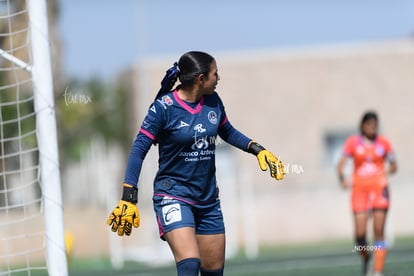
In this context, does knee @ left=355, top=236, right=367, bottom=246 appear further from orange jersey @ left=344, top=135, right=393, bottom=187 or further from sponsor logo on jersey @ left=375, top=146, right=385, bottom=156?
sponsor logo on jersey @ left=375, top=146, right=385, bottom=156

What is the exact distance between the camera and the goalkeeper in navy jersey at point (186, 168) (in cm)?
743

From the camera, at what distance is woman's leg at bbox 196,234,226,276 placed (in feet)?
25.3

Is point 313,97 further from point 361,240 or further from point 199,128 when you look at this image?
point 199,128

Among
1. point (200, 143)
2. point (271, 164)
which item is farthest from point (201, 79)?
point (271, 164)

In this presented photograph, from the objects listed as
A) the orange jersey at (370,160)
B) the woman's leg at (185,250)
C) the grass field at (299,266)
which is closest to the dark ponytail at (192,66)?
the woman's leg at (185,250)

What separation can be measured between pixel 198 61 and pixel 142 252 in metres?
17.0

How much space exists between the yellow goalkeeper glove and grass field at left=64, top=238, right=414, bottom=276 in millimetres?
6048

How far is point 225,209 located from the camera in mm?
24281

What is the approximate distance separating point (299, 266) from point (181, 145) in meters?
9.13

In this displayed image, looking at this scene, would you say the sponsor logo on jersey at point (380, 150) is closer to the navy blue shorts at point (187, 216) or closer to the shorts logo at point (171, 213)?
the navy blue shorts at point (187, 216)

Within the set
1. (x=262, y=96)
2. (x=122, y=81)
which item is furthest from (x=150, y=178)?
(x=122, y=81)

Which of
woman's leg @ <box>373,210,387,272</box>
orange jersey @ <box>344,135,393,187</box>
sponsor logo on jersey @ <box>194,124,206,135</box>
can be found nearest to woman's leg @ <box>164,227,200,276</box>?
sponsor logo on jersey @ <box>194,124,206,135</box>

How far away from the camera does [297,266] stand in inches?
644

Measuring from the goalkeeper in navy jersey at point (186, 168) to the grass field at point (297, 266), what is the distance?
537 centimetres
